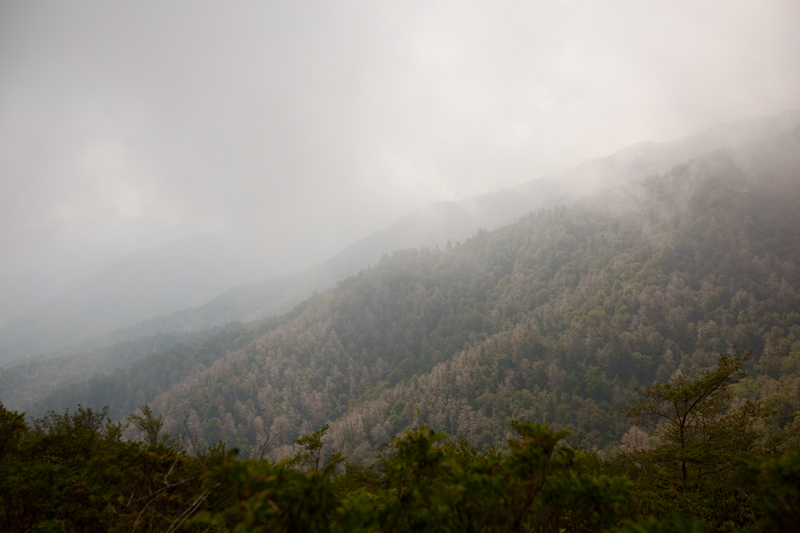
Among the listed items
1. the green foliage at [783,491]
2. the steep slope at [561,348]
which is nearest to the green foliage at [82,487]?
the green foliage at [783,491]

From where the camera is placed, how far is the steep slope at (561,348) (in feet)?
358

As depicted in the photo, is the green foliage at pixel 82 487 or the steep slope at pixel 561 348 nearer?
the green foliage at pixel 82 487

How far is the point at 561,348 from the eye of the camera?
132 meters

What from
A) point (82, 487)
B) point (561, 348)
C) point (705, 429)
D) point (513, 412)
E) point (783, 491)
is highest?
point (82, 487)

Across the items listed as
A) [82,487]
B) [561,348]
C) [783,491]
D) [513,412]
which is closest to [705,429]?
[783,491]

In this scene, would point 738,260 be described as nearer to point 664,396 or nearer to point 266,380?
point 664,396

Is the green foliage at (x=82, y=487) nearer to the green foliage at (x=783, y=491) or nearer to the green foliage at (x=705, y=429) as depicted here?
the green foliage at (x=783, y=491)

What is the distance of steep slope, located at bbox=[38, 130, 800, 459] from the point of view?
109250 mm

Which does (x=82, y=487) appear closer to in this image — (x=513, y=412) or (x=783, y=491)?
(x=783, y=491)

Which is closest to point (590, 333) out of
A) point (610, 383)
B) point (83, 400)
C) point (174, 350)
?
point (610, 383)

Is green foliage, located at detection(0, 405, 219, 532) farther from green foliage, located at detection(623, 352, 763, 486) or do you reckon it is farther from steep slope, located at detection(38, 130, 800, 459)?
steep slope, located at detection(38, 130, 800, 459)

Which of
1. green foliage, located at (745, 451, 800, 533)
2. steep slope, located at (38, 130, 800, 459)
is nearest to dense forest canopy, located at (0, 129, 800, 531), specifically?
green foliage, located at (745, 451, 800, 533)

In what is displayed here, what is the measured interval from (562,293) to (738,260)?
79.3 metres

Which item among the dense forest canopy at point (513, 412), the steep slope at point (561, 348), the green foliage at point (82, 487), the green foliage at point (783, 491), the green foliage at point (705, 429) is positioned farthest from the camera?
the steep slope at point (561, 348)
